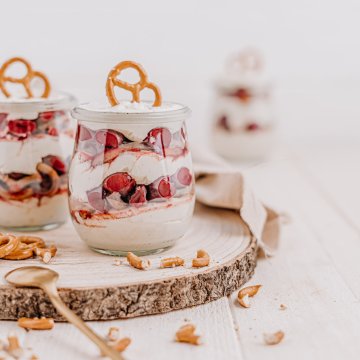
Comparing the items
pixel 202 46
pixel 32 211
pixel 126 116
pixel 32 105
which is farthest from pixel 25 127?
pixel 202 46

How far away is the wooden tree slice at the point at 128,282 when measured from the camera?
1181mm

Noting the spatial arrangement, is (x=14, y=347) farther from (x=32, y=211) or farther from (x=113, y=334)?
(x=32, y=211)

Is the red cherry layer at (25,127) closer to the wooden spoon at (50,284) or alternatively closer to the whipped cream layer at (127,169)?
the whipped cream layer at (127,169)

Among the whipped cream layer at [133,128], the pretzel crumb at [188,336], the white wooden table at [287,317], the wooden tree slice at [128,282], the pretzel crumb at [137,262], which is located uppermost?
the whipped cream layer at [133,128]

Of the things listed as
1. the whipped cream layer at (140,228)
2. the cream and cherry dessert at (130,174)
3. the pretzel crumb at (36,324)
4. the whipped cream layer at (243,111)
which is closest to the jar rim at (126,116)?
the cream and cherry dessert at (130,174)

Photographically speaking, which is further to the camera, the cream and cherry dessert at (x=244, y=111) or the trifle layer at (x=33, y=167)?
the cream and cherry dessert at (x=244, y=111)

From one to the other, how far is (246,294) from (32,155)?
502 mm

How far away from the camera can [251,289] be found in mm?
1337

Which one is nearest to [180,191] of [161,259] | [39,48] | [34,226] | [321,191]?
[161,259]

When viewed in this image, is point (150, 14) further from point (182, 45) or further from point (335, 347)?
point (335, 347)

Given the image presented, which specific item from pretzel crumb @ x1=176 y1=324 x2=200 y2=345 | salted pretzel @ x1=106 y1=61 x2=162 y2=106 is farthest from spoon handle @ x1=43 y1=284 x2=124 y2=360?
salted pretzel @ x1=106 y1=61 x2=162 y2=106

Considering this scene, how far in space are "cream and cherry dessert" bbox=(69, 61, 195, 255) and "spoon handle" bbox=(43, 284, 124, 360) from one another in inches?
7.4

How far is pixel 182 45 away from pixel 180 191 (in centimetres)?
165

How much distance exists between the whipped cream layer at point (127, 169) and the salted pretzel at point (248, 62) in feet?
4.43
